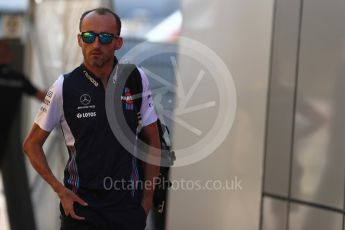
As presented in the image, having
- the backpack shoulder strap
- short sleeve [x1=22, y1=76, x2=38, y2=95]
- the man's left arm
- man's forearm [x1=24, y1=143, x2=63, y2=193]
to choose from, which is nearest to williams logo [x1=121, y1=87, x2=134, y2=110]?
the backpack shoulder strap

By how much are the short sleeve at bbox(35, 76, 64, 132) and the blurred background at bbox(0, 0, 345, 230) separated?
47.5 inches

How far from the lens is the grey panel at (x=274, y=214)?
388 cm

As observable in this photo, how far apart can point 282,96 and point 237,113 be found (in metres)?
0.36

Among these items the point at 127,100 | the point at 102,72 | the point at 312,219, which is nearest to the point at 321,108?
the point at 312,219

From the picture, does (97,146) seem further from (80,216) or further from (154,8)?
(154,8)

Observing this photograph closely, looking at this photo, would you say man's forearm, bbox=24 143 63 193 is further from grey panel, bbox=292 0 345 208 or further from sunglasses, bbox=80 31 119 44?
grey panel, bbox=292 0 345 208

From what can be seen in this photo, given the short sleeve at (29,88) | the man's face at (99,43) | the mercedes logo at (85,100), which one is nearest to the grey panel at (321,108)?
the man's face at (99,43)

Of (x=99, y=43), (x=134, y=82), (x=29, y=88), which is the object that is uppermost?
(x=29, y=88)

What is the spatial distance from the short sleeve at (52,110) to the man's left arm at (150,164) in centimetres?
38

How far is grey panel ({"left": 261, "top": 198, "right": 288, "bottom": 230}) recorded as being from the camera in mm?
3885

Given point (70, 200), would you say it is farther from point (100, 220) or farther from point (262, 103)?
point (262, 103)

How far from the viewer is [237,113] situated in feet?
13.5

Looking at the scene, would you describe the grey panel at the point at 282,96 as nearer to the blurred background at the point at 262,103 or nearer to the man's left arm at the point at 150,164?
the blurred background at the point at 262,103

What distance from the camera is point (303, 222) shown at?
3770 mm
